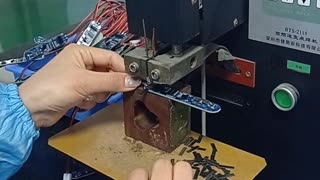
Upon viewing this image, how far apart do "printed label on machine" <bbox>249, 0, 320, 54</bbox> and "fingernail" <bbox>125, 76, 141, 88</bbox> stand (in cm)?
22

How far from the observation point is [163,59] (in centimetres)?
79

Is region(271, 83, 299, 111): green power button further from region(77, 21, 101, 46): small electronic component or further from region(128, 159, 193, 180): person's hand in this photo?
region(77, 21, 101, 46): small electronic component

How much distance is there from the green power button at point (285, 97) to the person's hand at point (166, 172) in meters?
0.23

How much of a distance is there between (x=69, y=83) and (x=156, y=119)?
164 mm

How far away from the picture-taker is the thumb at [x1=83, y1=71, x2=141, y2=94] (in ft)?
2.82

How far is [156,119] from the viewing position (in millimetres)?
890

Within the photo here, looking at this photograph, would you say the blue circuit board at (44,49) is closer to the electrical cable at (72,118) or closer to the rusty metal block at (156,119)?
the electrical cable at (72,118)

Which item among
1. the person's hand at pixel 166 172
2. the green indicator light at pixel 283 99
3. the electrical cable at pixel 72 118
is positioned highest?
the green indicator light at pixel 283 99

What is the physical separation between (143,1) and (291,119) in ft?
1.15

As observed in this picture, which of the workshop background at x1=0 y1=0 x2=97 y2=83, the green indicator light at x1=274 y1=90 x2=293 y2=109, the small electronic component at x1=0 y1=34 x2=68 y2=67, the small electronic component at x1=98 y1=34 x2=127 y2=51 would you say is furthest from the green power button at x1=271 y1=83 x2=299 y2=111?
the workshop background at x1=0 y1=0 x2=97 y2=83

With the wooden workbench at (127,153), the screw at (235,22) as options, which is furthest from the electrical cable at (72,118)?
the screw at (235,22)

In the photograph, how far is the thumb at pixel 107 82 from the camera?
2.82 ft

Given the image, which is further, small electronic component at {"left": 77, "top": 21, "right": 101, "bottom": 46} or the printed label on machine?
small electronic component at {"left": 77, "top": 21, "right": 101, "bottom": 46}

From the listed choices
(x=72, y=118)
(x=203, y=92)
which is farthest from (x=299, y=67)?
(x=72, y=118)
